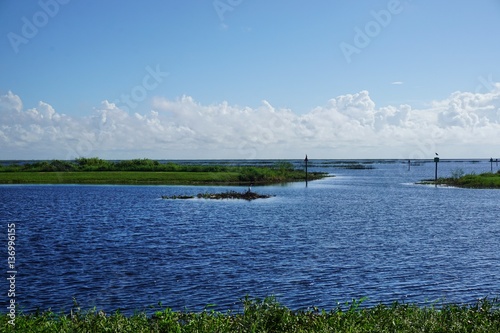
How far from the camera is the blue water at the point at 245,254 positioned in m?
21.3

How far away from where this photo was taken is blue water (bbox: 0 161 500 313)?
21.3 m

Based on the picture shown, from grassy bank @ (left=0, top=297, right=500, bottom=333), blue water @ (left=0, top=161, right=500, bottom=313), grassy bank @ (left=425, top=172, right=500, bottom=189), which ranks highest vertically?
grassy bank @ (left=425, top=172, right=500, bottom=189)

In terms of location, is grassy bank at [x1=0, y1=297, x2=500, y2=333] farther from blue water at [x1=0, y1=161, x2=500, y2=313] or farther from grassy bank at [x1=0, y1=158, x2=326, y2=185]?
grassy bank at [x1=0, y1=158, x2=326, y2=185]

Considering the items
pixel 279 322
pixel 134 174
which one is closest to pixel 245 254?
pixel 279 322

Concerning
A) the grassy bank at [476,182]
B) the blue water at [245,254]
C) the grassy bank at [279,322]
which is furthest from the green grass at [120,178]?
the grassy bank at [279,322]

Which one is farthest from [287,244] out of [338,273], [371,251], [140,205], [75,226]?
[140,205]

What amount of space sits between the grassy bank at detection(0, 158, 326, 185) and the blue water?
40.6 meters

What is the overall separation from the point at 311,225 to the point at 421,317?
29.0 meters

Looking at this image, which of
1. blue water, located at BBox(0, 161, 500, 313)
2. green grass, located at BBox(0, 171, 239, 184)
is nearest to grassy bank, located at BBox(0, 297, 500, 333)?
blue water, located at BBox(0, 161, 500, 313)

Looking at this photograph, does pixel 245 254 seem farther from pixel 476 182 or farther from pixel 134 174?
pixel 134 174

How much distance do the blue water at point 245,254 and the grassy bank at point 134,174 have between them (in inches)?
1600

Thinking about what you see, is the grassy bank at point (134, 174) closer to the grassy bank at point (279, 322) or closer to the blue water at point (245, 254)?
the blue water at point (245, 254)

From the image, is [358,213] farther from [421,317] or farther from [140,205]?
[421,317]

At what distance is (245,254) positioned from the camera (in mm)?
29797
